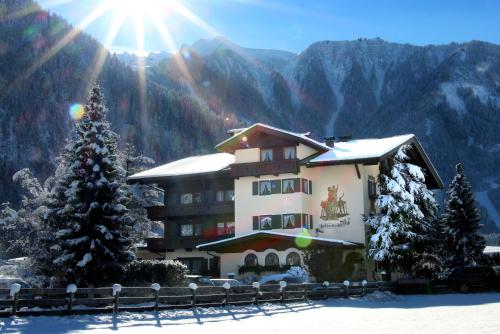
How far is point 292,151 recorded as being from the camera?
48.8m

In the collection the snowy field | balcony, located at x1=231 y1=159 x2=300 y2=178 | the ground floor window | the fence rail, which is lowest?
the snowy field

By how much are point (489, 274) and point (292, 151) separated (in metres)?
17.0

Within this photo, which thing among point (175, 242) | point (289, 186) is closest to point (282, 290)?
point (289, 186)

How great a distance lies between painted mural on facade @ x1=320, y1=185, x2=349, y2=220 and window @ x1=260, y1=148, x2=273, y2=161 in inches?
207

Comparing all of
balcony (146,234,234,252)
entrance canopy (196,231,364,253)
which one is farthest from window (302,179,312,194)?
balcony (146,234,234,252)

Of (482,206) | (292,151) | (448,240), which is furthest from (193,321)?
(482,206)

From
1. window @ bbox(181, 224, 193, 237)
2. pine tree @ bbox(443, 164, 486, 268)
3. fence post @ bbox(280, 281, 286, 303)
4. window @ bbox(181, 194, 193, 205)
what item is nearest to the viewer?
fence post @ bbox(280, 281, 286, 303)

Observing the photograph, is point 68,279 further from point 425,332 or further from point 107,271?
point 425,332

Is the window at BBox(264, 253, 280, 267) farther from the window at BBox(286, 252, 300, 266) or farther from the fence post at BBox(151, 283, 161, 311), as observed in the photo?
the fence post at BBox(151, 283, 161, 311)

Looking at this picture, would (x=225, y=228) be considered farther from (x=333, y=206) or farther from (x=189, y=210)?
(x=333, y=206)

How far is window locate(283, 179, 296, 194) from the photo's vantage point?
157ft

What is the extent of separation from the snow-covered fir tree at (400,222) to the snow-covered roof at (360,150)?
71.8 inches

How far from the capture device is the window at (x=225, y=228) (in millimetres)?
52906

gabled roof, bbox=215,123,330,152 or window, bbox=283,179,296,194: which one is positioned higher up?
gabled roof, bbox=215,123,330,152
